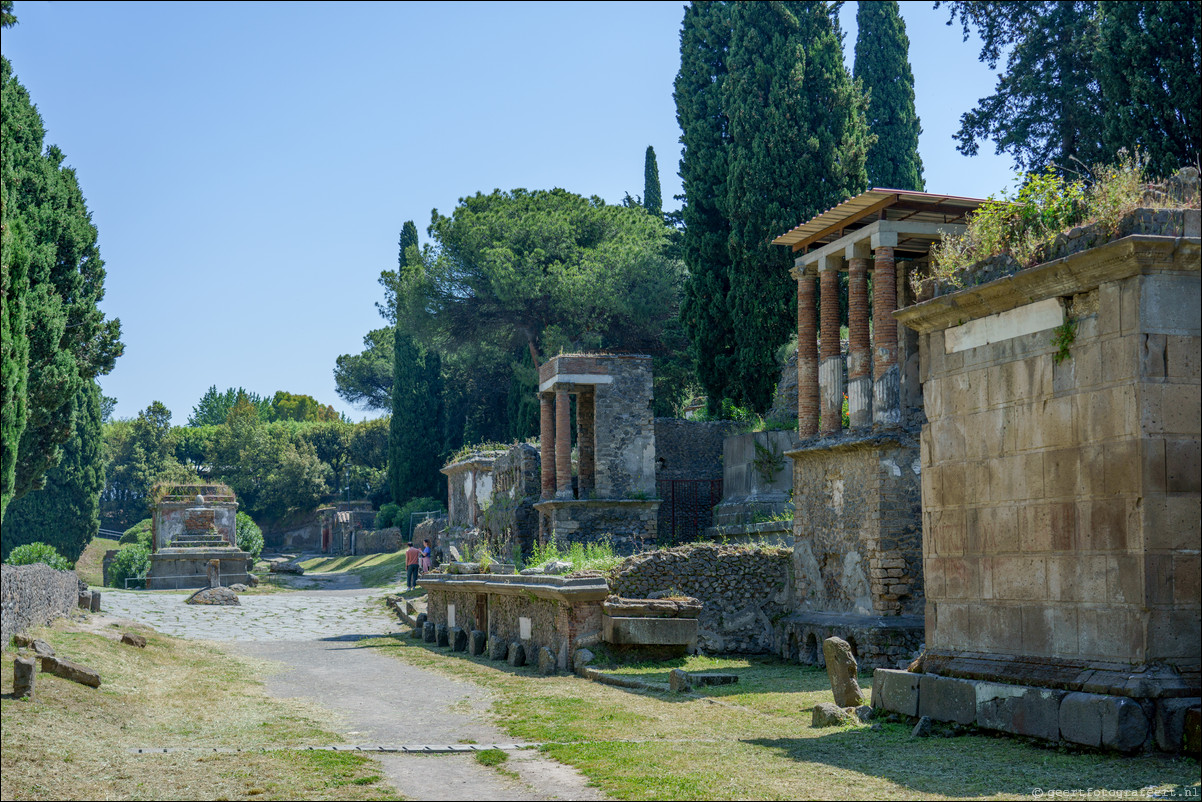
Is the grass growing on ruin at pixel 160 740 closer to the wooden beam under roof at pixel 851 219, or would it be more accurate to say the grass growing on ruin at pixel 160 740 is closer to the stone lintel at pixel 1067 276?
the stone lintel at pixel 1067 276

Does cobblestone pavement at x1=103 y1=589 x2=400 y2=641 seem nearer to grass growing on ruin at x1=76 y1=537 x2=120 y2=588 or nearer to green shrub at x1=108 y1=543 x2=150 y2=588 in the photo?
green shrub at x1=108 y1=543 x2=150 y2=588

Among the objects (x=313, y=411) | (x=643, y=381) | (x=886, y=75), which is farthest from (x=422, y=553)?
(x=313, y=411)

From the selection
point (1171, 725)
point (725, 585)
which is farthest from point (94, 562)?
point (1171, 725)

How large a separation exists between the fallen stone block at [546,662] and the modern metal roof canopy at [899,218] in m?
7.02

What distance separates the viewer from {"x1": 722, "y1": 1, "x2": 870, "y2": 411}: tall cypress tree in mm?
24219

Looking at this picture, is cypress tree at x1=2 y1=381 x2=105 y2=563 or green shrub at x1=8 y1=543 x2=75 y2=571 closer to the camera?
green shrub at x1=8 y1=543 x2=75 y2=571

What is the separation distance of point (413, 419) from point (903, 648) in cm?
3196

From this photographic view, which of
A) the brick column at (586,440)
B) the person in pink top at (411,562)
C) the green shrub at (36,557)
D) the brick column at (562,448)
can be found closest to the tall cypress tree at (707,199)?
the brick column at (586,440)

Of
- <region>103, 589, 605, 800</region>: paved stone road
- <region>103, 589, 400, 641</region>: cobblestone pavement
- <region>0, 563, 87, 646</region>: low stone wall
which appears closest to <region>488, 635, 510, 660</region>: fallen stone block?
<region>103, 589, 605, 800</region>: paved stone road

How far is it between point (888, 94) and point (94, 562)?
36.3 m

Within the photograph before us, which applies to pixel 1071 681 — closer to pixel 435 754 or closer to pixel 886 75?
pixel 435 754

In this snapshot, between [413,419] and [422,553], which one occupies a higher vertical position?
[413,419]

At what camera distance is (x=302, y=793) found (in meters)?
6.23

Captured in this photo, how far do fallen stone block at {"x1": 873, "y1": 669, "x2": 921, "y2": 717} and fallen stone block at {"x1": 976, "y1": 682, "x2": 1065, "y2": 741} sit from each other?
727 millimetres
